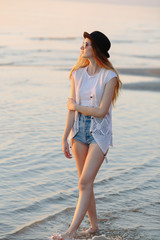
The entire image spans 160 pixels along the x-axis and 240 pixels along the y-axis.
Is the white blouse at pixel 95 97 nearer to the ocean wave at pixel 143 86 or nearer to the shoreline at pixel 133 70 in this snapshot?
the ocean wave at pixel 143 86

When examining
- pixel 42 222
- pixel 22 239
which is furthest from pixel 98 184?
pixel 22 239

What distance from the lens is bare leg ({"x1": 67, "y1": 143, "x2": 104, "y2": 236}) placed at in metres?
4.64

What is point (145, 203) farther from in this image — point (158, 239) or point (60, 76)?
point (60, 76)

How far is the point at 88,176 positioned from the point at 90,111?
23.8 inches

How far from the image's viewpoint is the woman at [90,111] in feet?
15.2

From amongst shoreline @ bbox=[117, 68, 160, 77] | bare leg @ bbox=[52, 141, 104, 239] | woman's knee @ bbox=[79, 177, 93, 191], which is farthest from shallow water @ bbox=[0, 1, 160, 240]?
shoreline @ bbox=[117, 68, 160, 77]

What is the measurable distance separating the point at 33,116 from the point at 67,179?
13.5 ft

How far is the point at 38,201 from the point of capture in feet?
20.0

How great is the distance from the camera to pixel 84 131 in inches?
184

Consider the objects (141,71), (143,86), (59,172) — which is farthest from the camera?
(141,71)

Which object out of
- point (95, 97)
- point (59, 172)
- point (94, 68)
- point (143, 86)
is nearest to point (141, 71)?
point (143, 86)

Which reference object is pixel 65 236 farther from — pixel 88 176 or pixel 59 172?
pixel 59 172

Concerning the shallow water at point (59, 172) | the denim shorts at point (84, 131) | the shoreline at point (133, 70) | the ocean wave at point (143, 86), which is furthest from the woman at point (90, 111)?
the shoreline at point (133, 70)

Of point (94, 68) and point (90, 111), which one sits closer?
point (90, 111)
